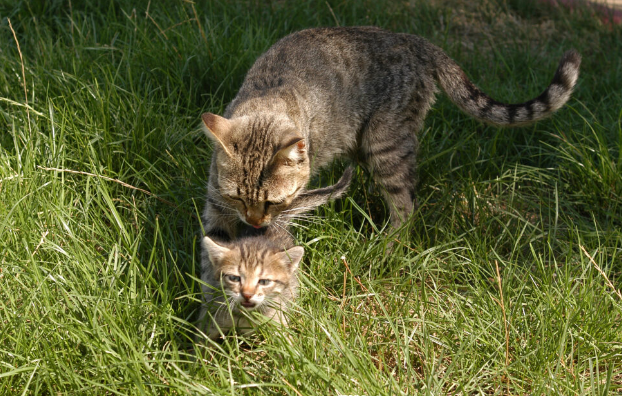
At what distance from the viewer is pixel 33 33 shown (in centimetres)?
548

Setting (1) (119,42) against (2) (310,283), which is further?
(1) (119,42)

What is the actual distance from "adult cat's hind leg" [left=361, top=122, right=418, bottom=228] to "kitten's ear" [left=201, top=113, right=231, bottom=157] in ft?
3.89

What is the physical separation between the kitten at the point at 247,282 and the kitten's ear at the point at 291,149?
0.50 meters

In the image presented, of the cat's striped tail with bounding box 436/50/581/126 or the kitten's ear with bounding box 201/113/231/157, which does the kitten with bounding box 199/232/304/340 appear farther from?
the cat's striped tail with bounding box 436/50/581/126

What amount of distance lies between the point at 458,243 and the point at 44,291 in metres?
2.46

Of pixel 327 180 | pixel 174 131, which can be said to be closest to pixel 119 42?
pixel 174 131

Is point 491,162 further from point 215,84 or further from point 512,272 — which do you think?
point 215,84

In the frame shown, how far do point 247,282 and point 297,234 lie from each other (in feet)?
2.55

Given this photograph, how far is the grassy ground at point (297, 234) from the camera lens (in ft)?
9.48

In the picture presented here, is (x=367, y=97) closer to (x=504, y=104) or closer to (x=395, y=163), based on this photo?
(x=395, y=163)

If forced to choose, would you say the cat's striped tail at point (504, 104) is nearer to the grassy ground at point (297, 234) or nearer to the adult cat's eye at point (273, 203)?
the grassy ground at point (297, 234)

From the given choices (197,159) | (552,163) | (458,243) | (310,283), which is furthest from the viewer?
(552,163)

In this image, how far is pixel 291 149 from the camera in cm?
351

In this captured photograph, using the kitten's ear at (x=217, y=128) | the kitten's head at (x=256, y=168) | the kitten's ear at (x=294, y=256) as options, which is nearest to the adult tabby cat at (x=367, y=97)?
the kitten's head at (x=256, y=168)
